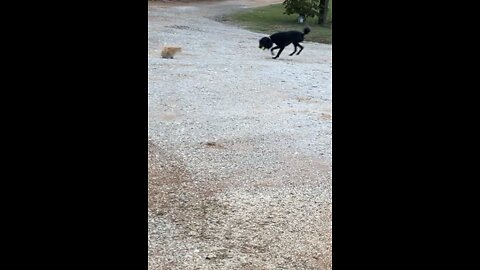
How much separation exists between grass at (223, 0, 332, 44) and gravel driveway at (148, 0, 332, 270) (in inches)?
178

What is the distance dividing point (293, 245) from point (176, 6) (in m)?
19.9

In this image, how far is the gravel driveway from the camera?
4395 mm

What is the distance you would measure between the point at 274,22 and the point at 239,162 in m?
14.1

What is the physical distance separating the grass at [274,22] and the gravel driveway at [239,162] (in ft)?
14.9

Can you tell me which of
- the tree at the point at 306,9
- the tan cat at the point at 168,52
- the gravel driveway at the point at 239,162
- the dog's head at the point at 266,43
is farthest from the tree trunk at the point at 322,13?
the tan cat at the point at 168,52

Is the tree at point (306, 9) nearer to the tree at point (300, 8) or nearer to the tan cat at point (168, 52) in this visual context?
the tree at point (300, 8)

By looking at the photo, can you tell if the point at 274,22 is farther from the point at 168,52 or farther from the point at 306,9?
the point at 168,52

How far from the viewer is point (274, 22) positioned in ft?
66.5

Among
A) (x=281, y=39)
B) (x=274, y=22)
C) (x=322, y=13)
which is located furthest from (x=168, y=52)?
(x=322, y=13)

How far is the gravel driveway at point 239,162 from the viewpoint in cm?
439

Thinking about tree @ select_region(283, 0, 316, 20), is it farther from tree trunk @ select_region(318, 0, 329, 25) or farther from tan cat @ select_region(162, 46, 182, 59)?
tan cat @ select_region(162, 46, 182, 59)

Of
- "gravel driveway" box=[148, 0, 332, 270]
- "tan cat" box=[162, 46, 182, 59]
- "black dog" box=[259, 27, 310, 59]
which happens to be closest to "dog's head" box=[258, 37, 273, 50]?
"black dog" box=[259, 27, 310, 59]
